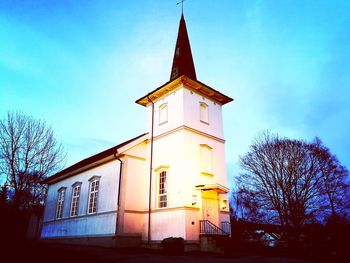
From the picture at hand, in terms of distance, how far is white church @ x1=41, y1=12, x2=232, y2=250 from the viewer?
623 inches

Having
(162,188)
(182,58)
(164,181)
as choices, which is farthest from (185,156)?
(182,58)

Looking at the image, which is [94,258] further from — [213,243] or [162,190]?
[162,190]

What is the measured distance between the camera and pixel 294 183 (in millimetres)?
24312

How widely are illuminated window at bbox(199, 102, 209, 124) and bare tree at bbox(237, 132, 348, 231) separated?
400 inches

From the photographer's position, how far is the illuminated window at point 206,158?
57.6 feet

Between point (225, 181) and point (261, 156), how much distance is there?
386 inches

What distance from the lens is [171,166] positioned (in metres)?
17.0

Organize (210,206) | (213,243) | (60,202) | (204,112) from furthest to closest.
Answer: (60,202) < (204,112) < (210,206) < (213,243)

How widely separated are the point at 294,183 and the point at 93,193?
17149 mm

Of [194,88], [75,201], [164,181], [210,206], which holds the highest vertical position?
[194,88]

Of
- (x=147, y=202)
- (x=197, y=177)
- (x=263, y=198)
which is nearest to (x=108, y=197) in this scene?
(x=147, y=202)

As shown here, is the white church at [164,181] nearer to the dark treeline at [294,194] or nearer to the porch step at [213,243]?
the porch step at [213,243]

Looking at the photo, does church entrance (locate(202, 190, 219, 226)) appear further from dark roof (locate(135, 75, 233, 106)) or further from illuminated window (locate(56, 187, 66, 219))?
illuminated window (locate(56, 187, 66, 219))

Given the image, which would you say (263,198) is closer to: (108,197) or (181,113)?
(181,113)
